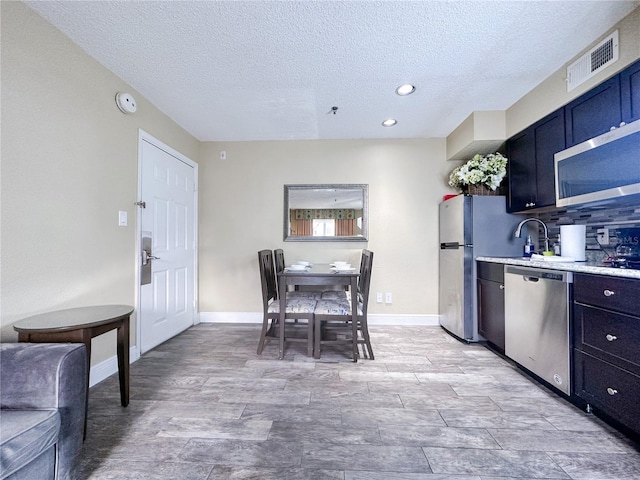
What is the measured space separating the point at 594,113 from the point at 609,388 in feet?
5.67

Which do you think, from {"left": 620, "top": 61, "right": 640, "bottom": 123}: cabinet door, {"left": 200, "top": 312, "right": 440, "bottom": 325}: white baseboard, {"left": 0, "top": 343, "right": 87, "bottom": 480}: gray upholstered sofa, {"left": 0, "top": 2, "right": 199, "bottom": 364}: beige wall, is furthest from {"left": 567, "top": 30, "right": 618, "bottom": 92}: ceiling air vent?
{"left": 0, "top": 2, "right": 199, "bottom": 364}: beige wall

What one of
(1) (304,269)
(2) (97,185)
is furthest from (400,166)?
(2) (97,185)

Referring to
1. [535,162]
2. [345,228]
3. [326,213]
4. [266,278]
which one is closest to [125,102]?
[266,278]

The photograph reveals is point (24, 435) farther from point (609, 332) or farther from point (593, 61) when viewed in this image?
point (593, 61)

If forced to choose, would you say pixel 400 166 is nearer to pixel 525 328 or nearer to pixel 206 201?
pixel 525 328

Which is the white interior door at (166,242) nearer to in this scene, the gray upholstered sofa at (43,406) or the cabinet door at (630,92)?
the gray upholstered sofa at (43,406)

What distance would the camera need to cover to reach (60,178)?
70.3 inches

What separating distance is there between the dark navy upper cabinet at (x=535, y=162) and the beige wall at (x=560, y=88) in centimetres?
7

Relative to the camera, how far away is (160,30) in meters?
1.77

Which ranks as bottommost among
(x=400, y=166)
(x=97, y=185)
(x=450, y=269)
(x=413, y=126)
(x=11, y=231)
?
(x=450, y=269)

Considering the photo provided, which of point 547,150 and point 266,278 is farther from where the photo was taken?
point 266,278

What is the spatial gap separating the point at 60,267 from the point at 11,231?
35cm

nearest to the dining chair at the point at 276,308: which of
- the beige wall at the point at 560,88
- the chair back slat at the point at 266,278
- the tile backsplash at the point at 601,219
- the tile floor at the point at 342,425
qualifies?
the chair back slat at the point at 266,278

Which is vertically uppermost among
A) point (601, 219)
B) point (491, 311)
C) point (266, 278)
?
point (601, 219)
